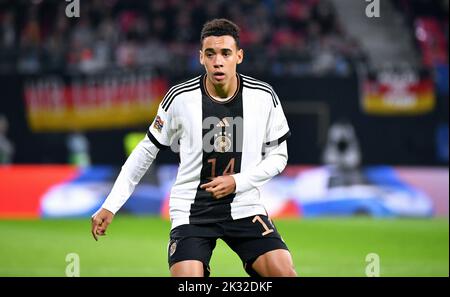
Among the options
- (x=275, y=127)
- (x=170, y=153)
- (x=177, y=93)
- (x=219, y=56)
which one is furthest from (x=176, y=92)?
(x=170, y=153)

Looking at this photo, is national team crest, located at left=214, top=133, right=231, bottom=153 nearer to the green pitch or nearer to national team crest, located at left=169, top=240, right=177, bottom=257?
national team crest, located at left=169, top=240, right=177, bottom=257

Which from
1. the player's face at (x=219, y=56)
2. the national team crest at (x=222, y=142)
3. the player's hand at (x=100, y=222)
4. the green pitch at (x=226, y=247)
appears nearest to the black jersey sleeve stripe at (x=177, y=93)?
the player's face at (x=219, y=56)

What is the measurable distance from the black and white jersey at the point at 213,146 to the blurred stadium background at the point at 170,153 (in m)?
6.32

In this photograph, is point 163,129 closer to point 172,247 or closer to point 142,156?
point 142,156

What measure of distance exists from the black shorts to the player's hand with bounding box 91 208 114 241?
0.41m

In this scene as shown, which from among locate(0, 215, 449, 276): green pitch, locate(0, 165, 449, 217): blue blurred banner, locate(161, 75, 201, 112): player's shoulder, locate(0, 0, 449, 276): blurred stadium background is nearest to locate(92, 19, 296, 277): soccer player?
locate(161, 75, 201, 112): player's shoulder

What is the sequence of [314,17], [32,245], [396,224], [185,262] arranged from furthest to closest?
[314,17]
[396,224]
[32,245]
[185,262]

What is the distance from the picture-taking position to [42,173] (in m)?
14.3

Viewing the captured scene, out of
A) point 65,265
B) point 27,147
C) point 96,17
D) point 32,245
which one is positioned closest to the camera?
point 65,265

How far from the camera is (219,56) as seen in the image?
5301 mm

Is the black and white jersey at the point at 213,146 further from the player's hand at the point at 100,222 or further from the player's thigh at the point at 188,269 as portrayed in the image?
the player's thigh at the point at 188,269

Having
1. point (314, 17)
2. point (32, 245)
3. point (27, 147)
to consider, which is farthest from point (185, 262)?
point (314, 17)

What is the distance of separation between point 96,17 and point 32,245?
7.57m
